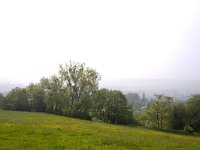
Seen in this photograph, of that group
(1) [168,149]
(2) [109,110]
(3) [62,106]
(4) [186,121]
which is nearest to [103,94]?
(2) [109,110]

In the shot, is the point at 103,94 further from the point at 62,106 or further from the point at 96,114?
the point at 62,106

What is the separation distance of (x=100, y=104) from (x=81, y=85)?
7933 mm

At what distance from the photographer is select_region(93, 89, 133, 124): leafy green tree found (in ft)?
271

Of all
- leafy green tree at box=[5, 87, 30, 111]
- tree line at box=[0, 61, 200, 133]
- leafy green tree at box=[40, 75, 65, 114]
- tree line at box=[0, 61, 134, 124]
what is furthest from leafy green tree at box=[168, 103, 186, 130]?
leafy green tree at box=[5, 87, 30, 111]

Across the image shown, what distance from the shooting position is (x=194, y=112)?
8100 centimetres

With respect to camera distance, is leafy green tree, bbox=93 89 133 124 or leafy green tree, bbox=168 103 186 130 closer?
leafy green tree, bbox=168 103 186 130

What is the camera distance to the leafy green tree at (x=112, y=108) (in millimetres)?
82688

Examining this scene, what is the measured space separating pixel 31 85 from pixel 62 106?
19.1 meters

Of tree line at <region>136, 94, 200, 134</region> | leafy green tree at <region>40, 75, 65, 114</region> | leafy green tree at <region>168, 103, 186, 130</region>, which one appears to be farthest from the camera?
leafy green tree at <region>40, 75, 65, 114</region>

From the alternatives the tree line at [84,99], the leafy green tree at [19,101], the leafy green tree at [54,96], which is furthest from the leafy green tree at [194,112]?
the leafy green tree at [19,101]

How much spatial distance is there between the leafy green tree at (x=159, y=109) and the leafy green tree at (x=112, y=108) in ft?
28.8

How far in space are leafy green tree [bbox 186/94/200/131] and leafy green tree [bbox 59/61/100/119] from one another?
27302 millimetres

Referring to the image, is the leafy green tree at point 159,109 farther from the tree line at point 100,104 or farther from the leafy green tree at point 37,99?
the leafy green tree at point 37,99

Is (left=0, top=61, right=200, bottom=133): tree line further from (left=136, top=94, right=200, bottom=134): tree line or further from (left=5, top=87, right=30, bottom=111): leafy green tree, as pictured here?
(left=5, top=87, right=30, bottom=111): leafy green tree
